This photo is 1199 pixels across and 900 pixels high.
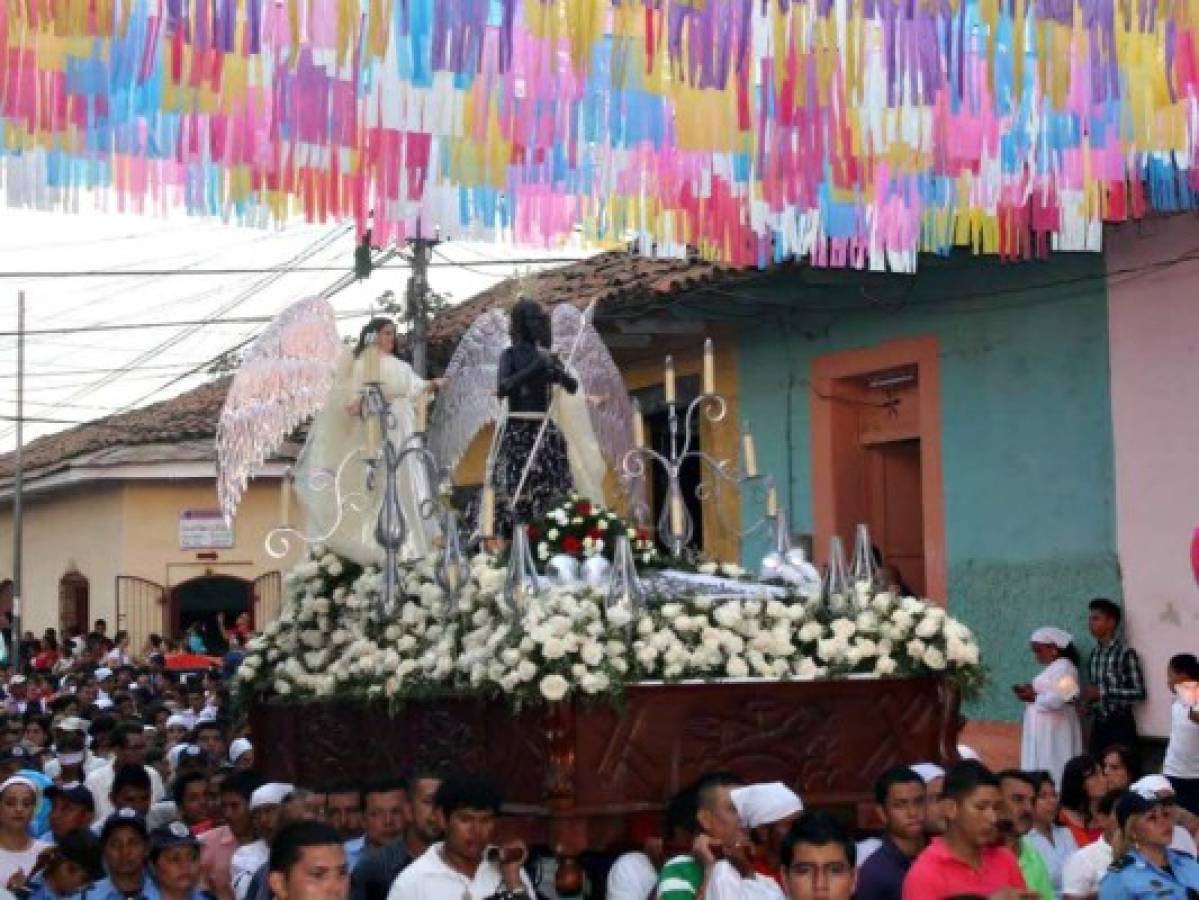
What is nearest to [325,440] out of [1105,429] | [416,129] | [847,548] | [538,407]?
[538,407]

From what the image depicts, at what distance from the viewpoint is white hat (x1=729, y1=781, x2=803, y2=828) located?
24.4ft

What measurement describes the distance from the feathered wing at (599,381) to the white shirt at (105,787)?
2998 millimetres

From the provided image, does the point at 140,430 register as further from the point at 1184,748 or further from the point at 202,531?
the point at 1184,748

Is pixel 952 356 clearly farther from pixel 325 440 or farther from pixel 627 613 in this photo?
pixel 627 613

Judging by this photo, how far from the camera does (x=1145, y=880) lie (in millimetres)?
7695

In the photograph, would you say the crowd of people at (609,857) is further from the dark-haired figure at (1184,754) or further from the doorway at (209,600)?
the doorway at (209,600)

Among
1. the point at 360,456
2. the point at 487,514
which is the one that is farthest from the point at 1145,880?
the point at 360,456

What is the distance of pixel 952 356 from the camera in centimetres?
1541

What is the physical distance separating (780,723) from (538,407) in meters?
2.53

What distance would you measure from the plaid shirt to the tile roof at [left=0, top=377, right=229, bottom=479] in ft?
63.0

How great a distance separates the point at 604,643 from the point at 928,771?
1.28m

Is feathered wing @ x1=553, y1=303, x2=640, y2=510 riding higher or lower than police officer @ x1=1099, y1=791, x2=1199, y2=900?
higher

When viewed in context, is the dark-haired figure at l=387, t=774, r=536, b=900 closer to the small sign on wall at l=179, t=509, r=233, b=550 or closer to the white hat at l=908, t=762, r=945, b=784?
the white hat at l=908, t=762, r=945, b=784

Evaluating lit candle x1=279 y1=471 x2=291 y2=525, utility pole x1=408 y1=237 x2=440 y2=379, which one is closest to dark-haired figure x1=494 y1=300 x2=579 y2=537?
lit candle x1=279 y1=471 x2=291 y2=525
